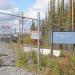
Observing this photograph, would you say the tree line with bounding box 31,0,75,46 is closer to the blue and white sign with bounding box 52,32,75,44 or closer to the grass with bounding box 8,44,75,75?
the blue and white sign with bounding box 52,32,75,44

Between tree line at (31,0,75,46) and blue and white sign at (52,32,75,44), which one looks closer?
blue and white sign at (52,32,75,44)

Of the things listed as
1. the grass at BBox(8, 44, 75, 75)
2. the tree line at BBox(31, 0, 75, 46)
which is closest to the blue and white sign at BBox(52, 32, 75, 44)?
the grass at BBox(8, 44, 75, 75)

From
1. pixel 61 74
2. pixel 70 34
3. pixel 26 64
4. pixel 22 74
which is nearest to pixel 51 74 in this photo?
pixel 61 74

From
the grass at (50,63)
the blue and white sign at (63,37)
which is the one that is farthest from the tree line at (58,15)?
the grass at (50,63)

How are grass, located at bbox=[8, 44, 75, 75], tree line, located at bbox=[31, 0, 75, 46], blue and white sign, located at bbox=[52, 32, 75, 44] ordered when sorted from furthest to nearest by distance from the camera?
tree line, located at bbox=[31, 0, 75, 46], blue and white sign, located at bbox=[52, 32, 75, 44], grass, located at bbox=[8, 44, 75, 75]

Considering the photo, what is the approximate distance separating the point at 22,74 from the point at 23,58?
4.06m

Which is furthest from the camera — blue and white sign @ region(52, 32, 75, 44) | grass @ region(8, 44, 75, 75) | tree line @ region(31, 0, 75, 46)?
tree line @ region(31, 0, 75, 46)

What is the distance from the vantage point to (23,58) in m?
20.7

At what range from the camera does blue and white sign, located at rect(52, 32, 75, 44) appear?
2611cm

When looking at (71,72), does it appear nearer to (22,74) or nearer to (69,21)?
(22,74)

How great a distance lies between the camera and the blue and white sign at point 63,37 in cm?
2611

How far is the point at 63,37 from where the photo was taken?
86.9 feet

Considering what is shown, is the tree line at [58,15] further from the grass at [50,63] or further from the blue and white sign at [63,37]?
the grass at [50,63]

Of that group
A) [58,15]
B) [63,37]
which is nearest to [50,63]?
[63,37]
